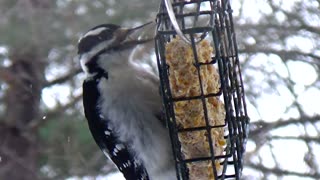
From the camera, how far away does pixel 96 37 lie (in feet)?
11.6

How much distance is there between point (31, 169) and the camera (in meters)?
6.60

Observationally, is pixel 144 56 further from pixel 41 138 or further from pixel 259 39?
pixel 41 138

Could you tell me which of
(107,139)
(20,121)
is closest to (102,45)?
(107,139)

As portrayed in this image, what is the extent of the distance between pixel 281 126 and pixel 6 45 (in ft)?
6.44

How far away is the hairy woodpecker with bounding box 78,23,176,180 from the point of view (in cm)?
355

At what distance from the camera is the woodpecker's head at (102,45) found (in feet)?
11.6

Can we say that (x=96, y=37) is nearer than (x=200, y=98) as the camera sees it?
No

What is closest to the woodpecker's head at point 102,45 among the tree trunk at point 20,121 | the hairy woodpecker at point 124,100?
the hairy woodpecker at point 124,100

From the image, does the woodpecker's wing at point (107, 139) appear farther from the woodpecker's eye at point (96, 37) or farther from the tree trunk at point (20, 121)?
the tree trunk at point (20, 121)

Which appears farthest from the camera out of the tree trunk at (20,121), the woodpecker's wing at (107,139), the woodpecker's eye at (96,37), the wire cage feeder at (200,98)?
the tree trunk at (20,121)

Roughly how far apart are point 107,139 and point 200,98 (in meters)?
0.78

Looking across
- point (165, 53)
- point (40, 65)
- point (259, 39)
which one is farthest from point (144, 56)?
point (165, 53)

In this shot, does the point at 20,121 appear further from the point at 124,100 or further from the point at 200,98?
the point at 200,98

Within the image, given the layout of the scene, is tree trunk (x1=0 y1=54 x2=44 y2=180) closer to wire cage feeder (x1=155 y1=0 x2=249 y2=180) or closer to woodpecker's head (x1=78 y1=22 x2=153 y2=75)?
woodpecker's head (x1=78 y1=22 x2=153 y2=75)
